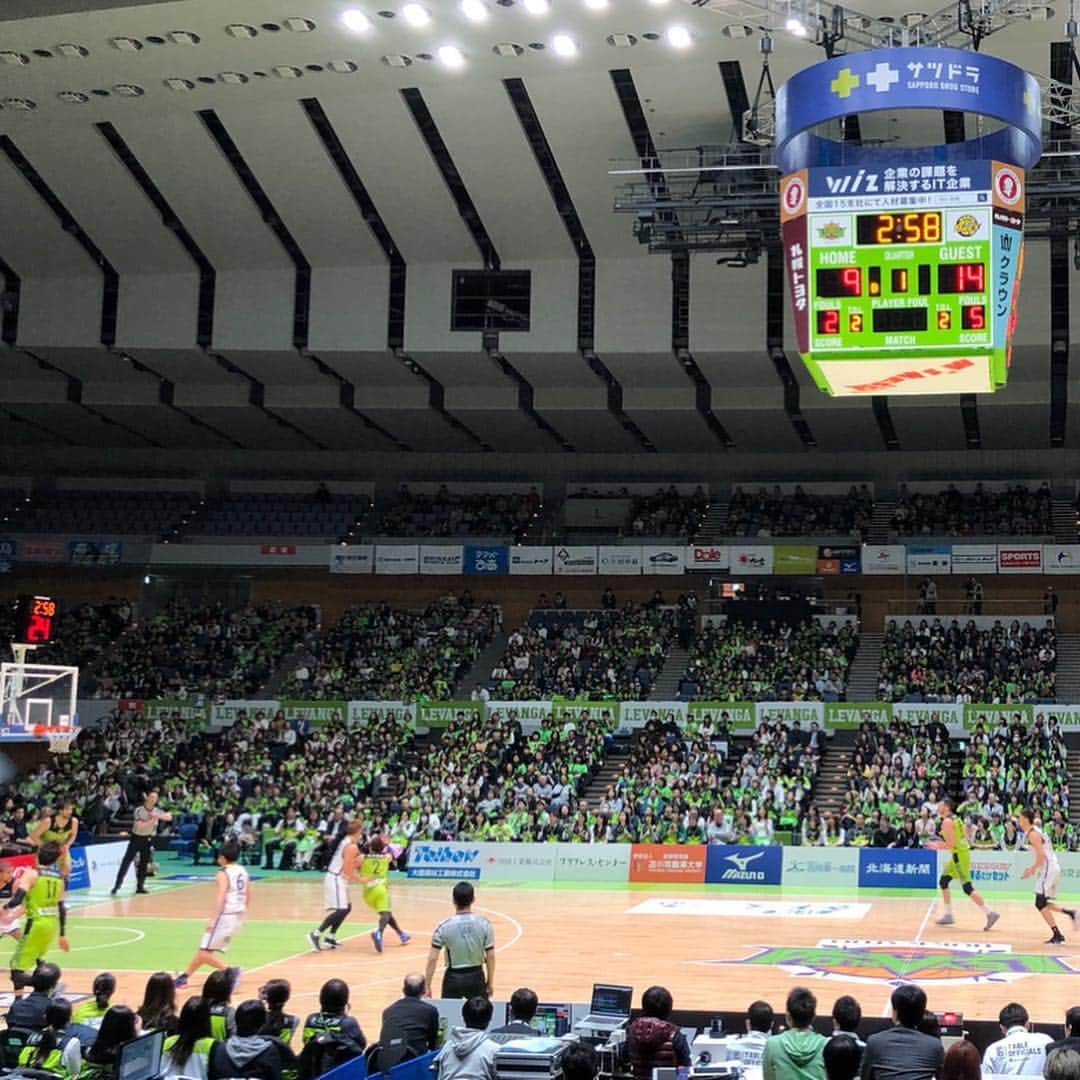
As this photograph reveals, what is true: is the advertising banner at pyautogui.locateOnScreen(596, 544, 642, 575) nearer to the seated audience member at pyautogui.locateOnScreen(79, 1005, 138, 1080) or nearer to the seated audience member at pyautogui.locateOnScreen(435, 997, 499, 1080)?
the seated audience member at pyautogui.locateOnScreen(435, 997, 499, 1080)

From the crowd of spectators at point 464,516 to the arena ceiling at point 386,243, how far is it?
1959 millimetres

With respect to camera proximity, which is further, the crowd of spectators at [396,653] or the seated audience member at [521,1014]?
the crowd of spectators at [396,653]

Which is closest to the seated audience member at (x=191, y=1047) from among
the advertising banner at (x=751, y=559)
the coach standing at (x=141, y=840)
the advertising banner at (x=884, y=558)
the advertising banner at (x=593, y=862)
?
the coach standing at (x=141, y=840)

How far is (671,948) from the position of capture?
1934cm

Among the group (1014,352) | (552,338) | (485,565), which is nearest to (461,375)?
(552,338)

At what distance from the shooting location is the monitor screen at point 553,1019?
9258 millimetres

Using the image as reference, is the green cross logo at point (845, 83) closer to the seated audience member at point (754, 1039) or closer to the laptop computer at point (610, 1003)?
the laptop computer at point (610, 1003)

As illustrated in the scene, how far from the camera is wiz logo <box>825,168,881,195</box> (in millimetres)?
19797

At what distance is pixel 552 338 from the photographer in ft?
121

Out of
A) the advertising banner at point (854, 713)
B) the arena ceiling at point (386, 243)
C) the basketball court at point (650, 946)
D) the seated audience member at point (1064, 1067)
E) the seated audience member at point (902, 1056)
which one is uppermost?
the arena ceiling at point (386, 243)

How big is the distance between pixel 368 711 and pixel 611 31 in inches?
821

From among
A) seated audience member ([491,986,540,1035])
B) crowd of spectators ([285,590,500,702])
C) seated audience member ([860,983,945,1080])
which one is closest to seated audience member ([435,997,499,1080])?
seated audience member ([491,986,540,1035])

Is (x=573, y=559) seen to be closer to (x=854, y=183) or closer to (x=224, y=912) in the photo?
(x=854, y=183)

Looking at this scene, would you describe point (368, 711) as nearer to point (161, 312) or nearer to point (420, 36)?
point (161, 312)
